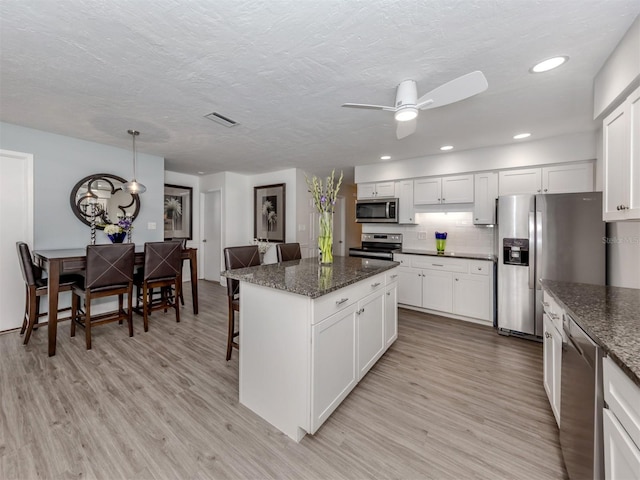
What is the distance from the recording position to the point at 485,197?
3.77 m

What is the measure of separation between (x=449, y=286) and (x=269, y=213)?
3.67m

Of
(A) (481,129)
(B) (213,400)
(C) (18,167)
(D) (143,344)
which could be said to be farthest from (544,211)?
(C) (18,167)

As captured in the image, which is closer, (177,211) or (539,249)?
(539,249)

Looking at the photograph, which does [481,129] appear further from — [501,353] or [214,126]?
[214,126]

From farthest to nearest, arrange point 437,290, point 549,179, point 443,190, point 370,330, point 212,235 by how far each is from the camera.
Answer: point 212,235
point 443,190
point 437,290
point 549,179
point 370,330

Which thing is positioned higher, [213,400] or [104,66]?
[104,66]

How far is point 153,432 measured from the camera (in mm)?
1663

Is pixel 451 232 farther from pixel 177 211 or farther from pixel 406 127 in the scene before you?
pixel 177 211

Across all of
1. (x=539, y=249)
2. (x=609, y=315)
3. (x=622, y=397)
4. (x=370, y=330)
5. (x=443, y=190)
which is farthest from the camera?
(x=443, y=190)

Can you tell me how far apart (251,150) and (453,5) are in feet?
10.3

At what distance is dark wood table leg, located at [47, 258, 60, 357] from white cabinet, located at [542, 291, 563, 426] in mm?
4018

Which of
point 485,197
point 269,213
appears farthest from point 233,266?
point 485,197

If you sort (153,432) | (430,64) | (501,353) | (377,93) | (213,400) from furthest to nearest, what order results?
(501,353), (377,93), (213,400), (430,64), (153,432)

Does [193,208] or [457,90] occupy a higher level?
[457,90]
